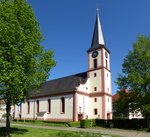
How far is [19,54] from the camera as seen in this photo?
71.3 feet

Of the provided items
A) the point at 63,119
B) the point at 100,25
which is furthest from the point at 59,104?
the point at 100,25

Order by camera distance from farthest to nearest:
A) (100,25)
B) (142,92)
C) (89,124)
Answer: (100,25), (89,124), (142,92)

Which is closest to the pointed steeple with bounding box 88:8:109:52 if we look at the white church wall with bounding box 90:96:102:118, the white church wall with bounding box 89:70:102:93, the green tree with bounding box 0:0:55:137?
the white church wall with bounding box 89:70:102:93

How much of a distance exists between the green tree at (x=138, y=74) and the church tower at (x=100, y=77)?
42.9 ft

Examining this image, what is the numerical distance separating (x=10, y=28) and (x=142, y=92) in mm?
21232

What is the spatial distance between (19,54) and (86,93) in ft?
99.3

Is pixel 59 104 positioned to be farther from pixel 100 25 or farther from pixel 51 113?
pixel 100 25

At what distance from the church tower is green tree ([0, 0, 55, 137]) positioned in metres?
26.5

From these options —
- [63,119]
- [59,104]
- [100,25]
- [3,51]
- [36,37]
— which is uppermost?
[100,25]

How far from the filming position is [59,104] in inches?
1986

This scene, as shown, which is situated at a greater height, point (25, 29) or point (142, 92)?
point (25, 29)

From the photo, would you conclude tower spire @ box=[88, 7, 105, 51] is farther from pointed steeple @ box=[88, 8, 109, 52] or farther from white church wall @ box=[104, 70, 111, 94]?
white church wall @ box=[104, 70, 111, 94]

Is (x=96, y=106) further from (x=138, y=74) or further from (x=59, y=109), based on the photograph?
(x=138, y=74)

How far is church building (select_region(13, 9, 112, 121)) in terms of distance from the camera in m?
47.9
